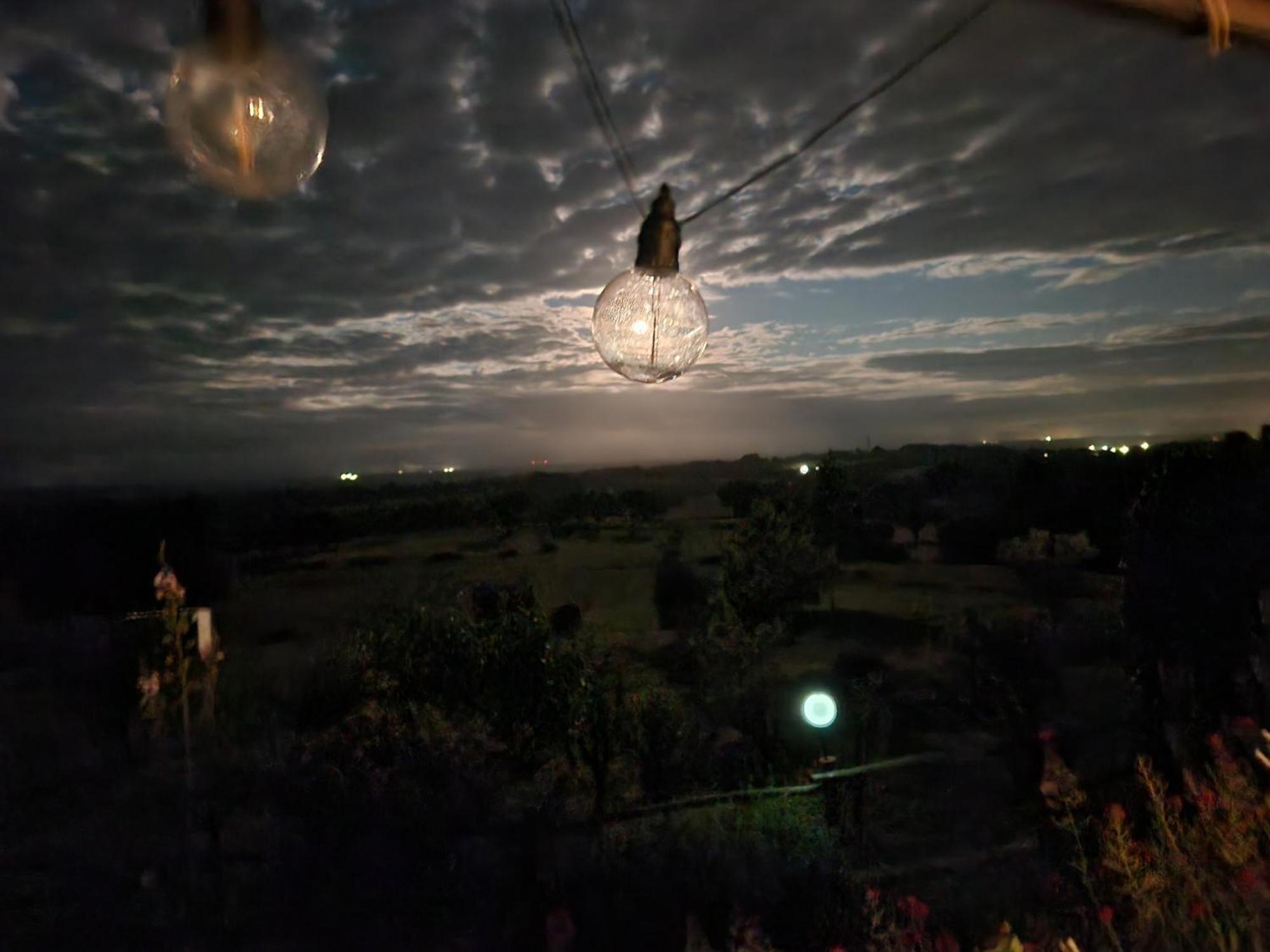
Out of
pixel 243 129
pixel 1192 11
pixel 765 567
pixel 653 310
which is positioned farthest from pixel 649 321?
pixel 765 567

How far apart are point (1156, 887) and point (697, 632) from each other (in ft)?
15.7

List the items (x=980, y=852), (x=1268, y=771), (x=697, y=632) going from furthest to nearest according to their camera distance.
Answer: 1. (x=697, y=632)
2. (x=980, y=852)
3. (x=1268, y=771)

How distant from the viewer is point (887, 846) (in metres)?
4.94

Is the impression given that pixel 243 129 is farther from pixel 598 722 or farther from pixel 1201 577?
pixel 1201 577

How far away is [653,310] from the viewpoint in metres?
1.83

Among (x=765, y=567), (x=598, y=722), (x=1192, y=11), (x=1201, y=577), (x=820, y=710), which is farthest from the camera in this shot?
(x=765, y=567)

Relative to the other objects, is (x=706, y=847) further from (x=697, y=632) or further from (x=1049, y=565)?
(x=1049, y=565)

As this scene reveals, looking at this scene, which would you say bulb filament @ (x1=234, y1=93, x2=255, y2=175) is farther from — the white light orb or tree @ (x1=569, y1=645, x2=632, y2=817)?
tree @ (x1=569, y1=645, x2=632, y2=817)

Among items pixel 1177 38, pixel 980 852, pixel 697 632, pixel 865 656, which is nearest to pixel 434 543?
pixel 697 632

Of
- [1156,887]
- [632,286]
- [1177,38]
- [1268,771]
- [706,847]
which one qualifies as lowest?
[706,847]

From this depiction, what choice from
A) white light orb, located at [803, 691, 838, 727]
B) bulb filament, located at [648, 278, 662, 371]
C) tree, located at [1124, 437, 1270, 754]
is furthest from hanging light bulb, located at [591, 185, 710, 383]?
tree, located at [1124, 437, 1270, 754]

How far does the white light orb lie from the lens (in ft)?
14.2

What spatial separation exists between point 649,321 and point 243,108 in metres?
0.89

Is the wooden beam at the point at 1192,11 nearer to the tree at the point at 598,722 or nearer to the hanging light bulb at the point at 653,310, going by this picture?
the hanging light bulb at the point at 653,310
